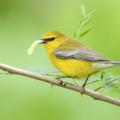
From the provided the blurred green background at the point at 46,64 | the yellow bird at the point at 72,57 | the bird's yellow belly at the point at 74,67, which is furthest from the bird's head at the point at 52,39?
the blurred green background at the point at 46,64

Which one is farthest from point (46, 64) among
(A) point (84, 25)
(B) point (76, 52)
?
(A) point (84, 25)

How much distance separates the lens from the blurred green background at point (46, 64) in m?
5.08

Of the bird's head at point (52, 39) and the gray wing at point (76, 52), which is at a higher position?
the bird's head at point (52, 39)

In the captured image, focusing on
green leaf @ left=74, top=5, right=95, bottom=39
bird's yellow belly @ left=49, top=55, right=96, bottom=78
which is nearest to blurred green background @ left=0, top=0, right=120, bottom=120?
bird's yellow belly @ left=49, top=55, right=96, bottom=78

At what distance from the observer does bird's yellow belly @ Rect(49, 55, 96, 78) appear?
416 cm

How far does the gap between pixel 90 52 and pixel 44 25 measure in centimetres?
229

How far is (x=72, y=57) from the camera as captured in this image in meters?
4.34

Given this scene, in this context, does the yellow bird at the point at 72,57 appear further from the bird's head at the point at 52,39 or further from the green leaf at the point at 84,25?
the green leaf at the point at 84,25

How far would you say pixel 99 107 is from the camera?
16.6 ft

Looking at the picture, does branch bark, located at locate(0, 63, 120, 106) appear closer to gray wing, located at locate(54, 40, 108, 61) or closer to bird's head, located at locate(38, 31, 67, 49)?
gray wing, located at locate(54, 40, 108, 61)

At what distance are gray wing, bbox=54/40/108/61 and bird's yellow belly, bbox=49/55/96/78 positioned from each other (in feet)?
0.12

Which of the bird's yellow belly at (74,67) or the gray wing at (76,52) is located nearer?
the bird's yellow belly at (74,67)

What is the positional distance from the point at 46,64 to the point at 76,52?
107 cm

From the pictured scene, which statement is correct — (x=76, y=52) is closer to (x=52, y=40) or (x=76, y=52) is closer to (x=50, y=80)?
(x=52, y=40)
